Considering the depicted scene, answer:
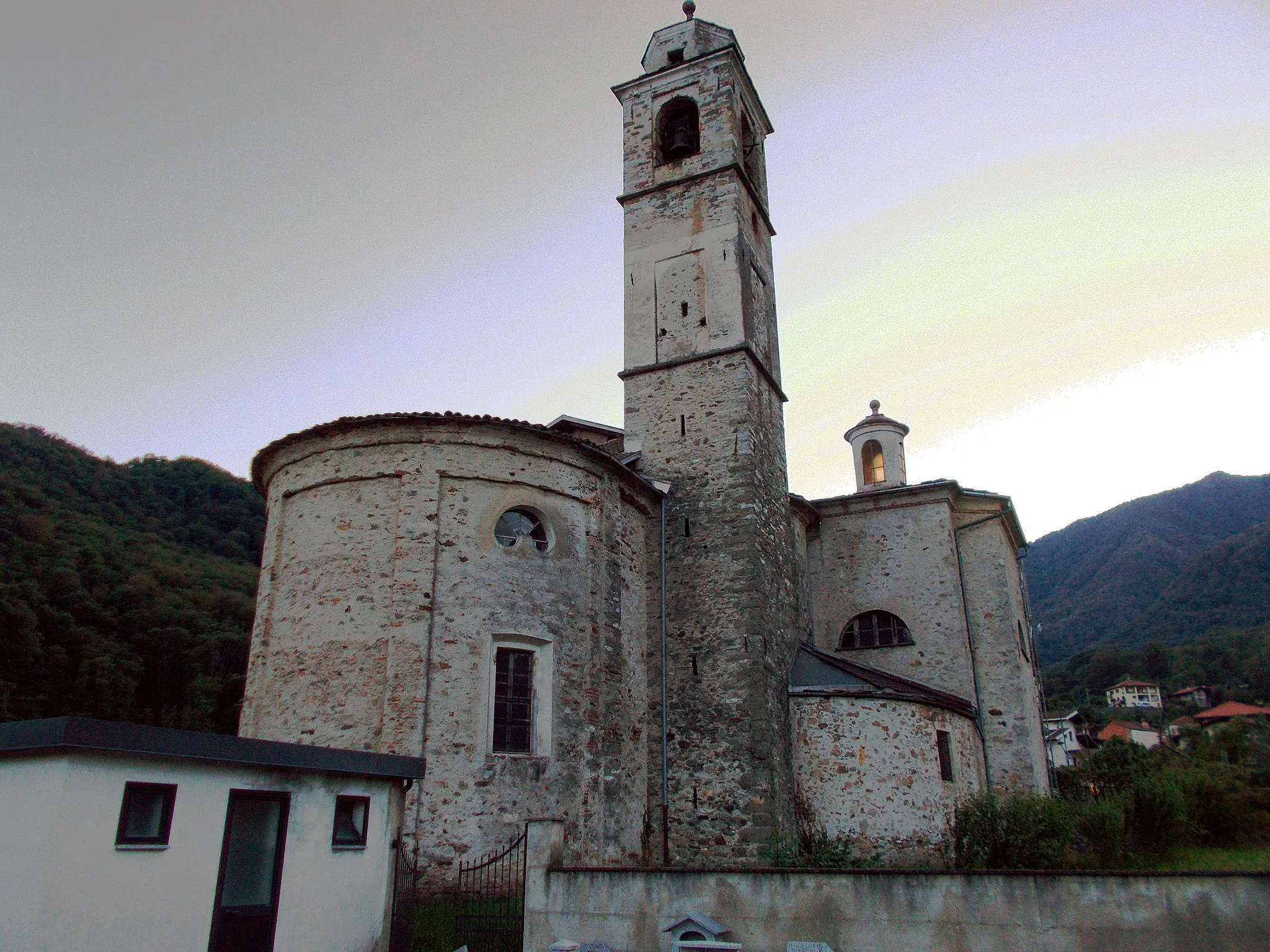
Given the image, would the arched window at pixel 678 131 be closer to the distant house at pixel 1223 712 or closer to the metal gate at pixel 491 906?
the metal gate at pixel 491 906

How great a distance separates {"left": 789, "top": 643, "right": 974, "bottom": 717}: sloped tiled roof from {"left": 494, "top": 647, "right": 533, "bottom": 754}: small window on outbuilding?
5.48 metres

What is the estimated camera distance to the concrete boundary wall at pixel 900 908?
7.37 metres

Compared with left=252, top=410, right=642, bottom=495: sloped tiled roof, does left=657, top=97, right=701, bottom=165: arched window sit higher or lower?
higher

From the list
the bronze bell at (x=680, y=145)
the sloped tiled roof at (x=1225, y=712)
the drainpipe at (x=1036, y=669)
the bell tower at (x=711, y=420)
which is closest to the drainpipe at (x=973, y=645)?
the drainpipe at (x=1036, y=669)

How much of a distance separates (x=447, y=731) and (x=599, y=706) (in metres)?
2.60

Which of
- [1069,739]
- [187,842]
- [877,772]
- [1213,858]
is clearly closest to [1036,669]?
[1213,858]

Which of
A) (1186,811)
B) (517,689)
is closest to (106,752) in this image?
(517,689)

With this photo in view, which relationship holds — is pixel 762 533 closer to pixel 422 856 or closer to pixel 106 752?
pixel 422 856

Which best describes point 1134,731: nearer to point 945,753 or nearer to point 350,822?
point 945,753

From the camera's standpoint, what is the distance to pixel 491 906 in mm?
10867

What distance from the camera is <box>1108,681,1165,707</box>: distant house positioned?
295 ft

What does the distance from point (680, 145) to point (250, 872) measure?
17.3 m

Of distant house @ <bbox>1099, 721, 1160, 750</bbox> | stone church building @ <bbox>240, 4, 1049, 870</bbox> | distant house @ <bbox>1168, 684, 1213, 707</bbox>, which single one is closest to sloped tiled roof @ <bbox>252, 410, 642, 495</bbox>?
stone church building @ <bbox>240, 4, 1049, 870</bbox>

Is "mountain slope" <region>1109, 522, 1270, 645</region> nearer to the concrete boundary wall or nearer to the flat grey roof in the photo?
the concrete boundary wall
